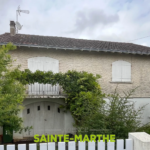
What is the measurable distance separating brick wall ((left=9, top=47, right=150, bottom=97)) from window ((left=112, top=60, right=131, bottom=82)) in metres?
0.28

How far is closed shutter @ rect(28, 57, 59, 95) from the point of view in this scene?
855 centimetres

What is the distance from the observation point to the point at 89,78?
8.05 meters

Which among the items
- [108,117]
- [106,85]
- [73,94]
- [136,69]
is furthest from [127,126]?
[136,69]

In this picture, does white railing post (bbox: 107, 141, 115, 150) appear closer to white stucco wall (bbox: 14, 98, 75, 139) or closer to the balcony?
the balcony

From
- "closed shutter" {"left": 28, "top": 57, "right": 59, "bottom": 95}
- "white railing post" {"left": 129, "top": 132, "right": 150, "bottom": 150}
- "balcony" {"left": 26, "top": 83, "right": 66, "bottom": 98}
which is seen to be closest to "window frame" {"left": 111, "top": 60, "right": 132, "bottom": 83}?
"balcony" {"left": 26, "top": 83, "right": 66, "bottom": 98}

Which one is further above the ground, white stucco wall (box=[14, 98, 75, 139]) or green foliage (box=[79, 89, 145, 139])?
green foliage (box=[79, 89, 145, 139])

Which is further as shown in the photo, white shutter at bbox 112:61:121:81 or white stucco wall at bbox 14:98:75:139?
white shutter at bbox 112:61:121:81

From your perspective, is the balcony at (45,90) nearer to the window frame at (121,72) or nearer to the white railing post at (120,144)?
the window frame at (121,72)

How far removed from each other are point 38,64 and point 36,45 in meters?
1.21

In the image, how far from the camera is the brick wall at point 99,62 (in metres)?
8.80

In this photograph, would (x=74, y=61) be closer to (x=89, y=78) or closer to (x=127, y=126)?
(x=89, y=78)

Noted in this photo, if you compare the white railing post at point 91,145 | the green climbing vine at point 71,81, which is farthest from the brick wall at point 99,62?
the white railing post at point 91,145

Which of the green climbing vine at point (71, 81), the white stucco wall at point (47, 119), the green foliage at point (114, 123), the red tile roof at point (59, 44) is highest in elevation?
the red tile roof at point (59, 44)

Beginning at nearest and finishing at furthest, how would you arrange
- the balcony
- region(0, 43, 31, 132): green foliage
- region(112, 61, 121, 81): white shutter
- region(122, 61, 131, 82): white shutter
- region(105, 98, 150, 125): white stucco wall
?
region(0, 43, 31, 132): green foliage, the balcony, region(112, 61, 121, 81): white shutter, region(122, 61, 131, 82): white shutter, region(105, 98, 150, 125): white stucco wall
